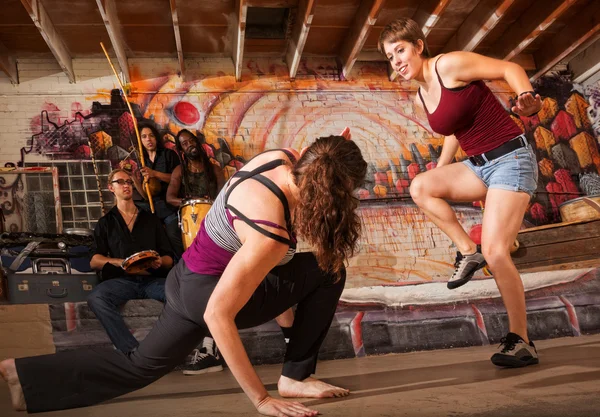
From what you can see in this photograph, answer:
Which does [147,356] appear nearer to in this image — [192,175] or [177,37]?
[192,175]

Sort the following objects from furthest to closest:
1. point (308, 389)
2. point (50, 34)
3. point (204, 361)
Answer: point (50, 34) → point (204, 361) → point (308, 389)

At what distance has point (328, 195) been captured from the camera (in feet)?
5.71

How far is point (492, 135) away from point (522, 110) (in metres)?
0.27

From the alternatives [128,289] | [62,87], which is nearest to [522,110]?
[128,289]

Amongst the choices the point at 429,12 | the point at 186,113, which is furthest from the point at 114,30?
the point at 429,12

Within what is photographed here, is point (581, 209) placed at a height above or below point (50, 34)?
below

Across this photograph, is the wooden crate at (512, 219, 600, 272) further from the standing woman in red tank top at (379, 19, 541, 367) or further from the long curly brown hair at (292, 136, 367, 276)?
the long curly brown hair at (292, 136, 367, 276)

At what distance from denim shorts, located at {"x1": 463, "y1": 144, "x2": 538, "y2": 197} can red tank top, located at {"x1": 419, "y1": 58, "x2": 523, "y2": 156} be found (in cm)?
8

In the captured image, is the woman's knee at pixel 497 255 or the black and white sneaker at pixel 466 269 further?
the black and white sneaker at pixel 466 269

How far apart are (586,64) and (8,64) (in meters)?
7.37

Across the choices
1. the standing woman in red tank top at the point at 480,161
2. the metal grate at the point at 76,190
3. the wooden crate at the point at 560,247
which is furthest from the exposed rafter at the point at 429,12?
the standing woman in red tank top at the point at 480,161

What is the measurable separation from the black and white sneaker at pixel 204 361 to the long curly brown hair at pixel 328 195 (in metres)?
1.85

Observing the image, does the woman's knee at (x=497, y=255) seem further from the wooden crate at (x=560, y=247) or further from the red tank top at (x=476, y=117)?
the wooden crate at (x=560, y=247)

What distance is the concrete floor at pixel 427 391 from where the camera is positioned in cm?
154
